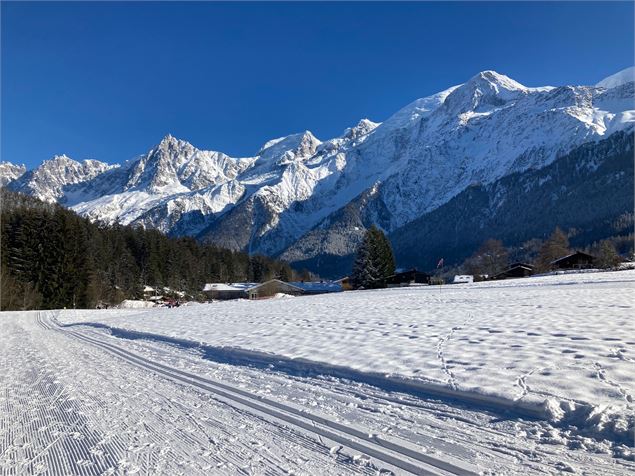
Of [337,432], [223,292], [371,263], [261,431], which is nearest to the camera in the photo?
[337,432]

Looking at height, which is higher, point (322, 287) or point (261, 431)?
point (261, 431)

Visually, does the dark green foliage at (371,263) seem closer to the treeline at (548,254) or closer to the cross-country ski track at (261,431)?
the treeline at (548,254)

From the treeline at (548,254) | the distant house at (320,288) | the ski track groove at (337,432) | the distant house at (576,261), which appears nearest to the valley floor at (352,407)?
the ski track groove at (337,432)

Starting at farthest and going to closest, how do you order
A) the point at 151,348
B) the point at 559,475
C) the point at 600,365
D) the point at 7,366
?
the point at 151,348, the point at 7,366, the point at 600,365, the point at 559,475

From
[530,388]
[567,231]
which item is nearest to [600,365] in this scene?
[530,388]

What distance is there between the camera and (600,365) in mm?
6891

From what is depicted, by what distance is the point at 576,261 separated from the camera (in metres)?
70.9

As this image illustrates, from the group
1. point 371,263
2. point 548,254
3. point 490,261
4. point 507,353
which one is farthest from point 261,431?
point 490,261

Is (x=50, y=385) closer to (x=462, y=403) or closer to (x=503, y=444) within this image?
(x=462, y=403)

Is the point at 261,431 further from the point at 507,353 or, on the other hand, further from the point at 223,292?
the point at 223,292

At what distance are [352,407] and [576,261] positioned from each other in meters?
78.3

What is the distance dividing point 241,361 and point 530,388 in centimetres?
738

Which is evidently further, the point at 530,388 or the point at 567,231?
the point at 567,231

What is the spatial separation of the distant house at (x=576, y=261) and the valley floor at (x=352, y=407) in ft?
224
